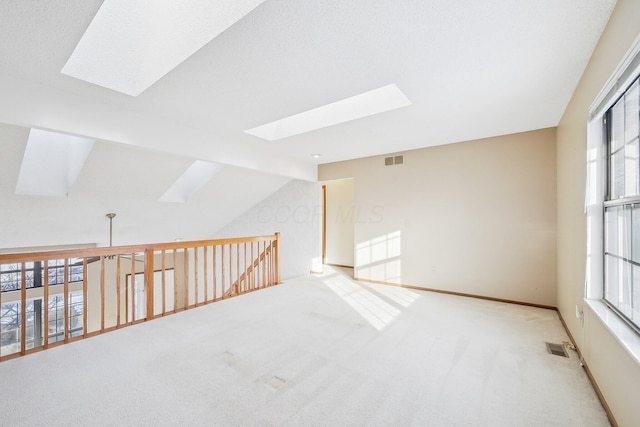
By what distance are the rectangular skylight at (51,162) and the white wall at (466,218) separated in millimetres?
4279

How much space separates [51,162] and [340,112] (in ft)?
12.1

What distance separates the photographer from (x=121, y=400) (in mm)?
1838

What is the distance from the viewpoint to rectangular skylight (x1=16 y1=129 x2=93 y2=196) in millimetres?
3312

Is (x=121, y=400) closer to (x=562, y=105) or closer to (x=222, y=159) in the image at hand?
(x=222, y=159)

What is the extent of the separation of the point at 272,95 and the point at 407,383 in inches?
107

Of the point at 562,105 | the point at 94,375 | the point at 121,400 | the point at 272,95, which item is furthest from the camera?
the point at 562,105

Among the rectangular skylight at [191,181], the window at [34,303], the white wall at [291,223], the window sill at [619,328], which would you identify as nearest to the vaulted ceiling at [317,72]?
the rectangular skylight at [191,181]

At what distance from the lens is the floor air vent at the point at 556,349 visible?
2.47 metres

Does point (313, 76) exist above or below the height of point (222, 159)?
above

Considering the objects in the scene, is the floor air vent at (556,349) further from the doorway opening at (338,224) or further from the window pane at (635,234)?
the doorway opening at (338,224)

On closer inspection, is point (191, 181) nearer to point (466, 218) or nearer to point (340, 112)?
point (340, 112)

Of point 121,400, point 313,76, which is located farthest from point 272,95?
point 121,400

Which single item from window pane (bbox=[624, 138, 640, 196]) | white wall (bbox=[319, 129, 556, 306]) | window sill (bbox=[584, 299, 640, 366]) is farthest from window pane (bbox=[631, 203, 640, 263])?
white wall (bbox=[319, 129, 556, 306])

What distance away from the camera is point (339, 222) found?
7.29 meters
